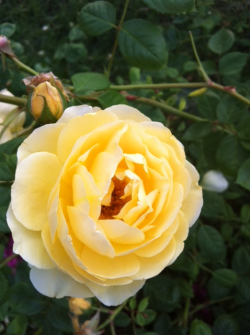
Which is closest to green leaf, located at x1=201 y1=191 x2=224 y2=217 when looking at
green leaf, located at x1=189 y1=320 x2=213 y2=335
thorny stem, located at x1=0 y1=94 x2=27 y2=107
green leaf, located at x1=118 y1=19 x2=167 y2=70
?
green leaf, located at x1=189 y1=320 x2=213 y2=335

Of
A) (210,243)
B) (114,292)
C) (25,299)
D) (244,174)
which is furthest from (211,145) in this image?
(25,299)

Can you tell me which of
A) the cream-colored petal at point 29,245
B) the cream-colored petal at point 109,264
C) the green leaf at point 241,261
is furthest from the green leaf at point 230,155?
the cream-colored petal at point 29,245

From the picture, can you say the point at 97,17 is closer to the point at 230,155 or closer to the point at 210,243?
the point at 230,155

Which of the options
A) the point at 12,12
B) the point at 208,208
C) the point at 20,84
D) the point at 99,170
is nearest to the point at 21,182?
the point at 99,170

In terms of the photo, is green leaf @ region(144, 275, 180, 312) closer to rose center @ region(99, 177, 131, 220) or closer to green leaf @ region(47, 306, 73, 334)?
green leaf @ region(47, 306, 73, 334)

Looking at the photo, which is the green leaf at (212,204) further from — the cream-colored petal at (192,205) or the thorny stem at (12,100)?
the thorny stem at (12,100)
